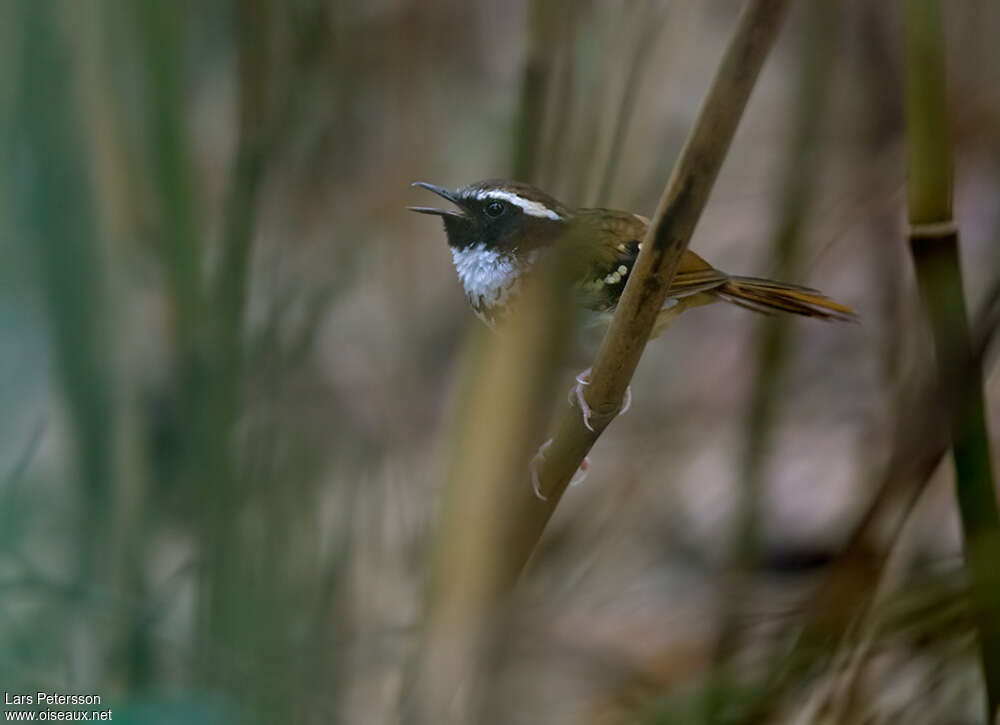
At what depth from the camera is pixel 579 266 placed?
21.1 inches

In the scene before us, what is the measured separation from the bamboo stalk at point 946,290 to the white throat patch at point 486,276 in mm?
241

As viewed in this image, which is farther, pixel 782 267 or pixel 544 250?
pixel 782 267

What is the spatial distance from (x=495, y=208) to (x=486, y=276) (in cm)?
4

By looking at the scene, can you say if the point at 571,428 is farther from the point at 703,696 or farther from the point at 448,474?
the point at 703,696

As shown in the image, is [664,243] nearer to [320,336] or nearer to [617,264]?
[617,264]

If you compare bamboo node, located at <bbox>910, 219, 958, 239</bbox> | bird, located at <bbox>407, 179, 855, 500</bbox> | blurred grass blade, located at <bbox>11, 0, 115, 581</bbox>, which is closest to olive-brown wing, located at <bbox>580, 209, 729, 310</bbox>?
bird, located at <bbox>407, 179, 855, 500</bbox>

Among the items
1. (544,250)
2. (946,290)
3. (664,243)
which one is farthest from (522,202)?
(946,290)

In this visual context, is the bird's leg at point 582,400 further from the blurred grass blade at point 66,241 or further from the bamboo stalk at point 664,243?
the blurred grass blade at point 66,241

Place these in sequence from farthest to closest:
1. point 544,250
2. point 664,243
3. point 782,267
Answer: point 782,267 → point 544,250 → point 664,243

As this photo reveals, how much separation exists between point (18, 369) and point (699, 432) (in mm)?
729

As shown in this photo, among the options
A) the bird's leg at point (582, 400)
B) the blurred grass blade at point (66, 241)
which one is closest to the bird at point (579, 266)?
the bird's leg at point (582, 400)

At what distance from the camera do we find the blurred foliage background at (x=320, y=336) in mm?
546

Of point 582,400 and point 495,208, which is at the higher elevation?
point 495,208

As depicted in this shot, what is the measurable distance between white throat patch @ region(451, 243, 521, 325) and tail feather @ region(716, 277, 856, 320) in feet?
0.50
